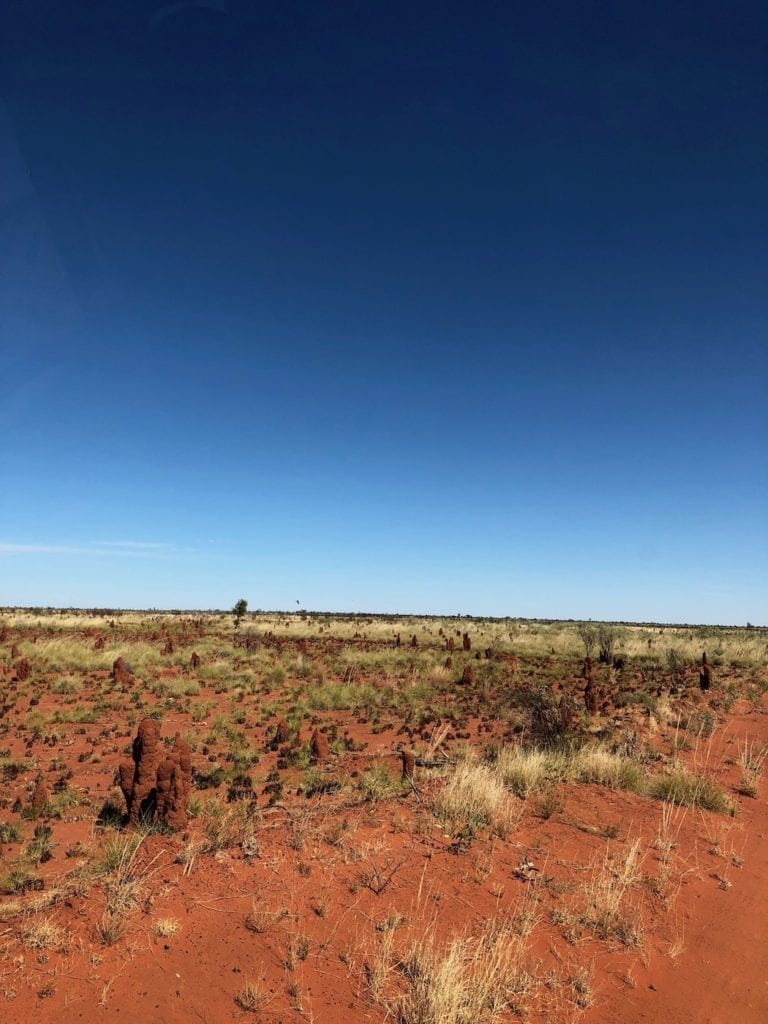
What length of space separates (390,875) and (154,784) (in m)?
4.11

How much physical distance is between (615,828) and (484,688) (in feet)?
46.5

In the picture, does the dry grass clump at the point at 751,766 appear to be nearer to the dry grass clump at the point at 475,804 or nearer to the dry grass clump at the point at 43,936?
the dry grass clump at the point at 475,804

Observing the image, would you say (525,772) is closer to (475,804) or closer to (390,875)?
(475,804)

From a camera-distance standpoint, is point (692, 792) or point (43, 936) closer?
point (43, 936)

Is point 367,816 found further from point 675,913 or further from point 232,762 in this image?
point 232,762

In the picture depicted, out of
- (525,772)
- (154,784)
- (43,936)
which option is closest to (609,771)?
(525,772)

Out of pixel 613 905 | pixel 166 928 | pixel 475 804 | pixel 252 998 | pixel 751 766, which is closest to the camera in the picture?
pixel 252 998

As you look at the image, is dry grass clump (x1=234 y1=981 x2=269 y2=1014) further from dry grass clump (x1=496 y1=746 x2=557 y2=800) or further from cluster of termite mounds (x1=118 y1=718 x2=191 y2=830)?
dry grass clump (x1=496 y1=746 x2=557 y2=800)

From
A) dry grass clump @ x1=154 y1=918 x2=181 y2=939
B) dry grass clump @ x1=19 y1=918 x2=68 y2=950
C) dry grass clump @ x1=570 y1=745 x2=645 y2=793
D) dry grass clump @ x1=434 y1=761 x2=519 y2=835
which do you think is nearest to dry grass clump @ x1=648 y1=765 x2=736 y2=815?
dry grass clump @ x1=570 y1=745 x2=645 y2=793

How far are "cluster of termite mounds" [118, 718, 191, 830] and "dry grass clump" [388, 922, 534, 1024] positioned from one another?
12.7ft

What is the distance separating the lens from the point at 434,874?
6012 millimetres

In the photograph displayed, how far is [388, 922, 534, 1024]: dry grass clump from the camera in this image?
399cm

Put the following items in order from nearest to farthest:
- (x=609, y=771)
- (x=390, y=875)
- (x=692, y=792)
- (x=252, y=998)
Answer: (x=252, y=998) < (x=390, y=875) < (x=692, y=792) < (x=609, y=771)

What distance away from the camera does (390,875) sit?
591 cm
